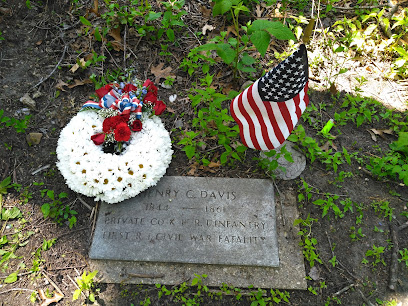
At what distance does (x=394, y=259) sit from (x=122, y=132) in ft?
8.87

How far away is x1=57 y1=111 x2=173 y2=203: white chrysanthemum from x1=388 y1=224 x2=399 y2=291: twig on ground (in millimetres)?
2211

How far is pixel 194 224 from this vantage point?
2.76m

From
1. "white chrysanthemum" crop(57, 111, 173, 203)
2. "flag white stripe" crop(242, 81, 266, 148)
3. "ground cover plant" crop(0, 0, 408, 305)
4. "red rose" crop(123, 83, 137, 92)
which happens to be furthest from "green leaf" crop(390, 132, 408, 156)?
"red rose" crop(123, 83, 137, 92)

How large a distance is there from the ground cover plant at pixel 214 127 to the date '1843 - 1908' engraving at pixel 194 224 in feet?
0.64

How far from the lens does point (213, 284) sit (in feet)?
8.54

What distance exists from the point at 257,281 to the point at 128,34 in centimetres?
Answer: 332

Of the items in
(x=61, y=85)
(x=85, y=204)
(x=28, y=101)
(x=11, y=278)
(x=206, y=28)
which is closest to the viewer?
(x=11, y=278)

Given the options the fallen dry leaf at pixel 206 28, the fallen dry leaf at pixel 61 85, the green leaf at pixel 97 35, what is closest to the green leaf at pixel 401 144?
the fallen dry leaf at pixel 206 28

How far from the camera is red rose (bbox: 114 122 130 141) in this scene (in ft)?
9.29

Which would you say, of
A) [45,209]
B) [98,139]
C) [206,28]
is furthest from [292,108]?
[45,209]

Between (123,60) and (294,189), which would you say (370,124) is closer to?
(294,189)

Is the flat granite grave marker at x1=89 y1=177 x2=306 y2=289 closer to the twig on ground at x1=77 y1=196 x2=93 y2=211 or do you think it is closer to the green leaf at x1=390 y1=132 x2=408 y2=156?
the twig on ground at x1=77 y1=196 x2=93 y2=211

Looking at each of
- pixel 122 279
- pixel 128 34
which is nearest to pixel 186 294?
pixel 122 279

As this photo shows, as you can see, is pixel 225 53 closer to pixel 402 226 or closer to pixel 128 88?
pixel 128 88
